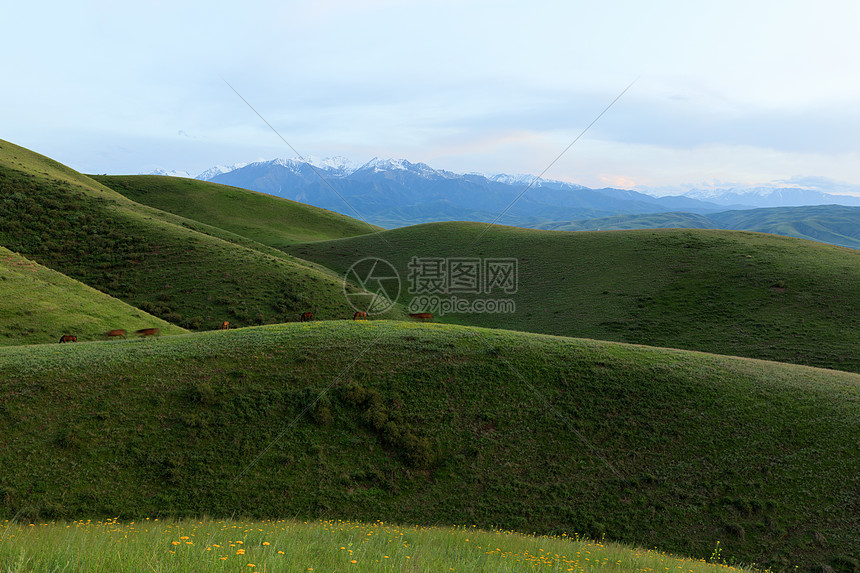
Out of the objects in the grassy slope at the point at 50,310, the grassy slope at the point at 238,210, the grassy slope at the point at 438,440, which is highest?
the grassy slope at the point at 238,210

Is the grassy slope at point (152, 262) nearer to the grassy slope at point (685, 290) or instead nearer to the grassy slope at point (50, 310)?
the grassy slope at point (50, 310)

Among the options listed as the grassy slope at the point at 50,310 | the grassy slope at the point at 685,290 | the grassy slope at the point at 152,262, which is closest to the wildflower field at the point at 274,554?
the grassy slope at the point at 50,310

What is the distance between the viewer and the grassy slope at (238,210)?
101 metres

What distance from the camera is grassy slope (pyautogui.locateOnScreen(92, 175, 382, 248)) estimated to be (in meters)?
101

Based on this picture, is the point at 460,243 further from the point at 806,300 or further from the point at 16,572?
the point at 16,572

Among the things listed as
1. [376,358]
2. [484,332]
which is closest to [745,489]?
[484,332]

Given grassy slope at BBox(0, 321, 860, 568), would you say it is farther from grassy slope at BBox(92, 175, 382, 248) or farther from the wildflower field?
grassy slope at BBox(92, 175, 382, 248)

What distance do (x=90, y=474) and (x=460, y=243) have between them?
72.6 meters

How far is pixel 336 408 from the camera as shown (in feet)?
65.0

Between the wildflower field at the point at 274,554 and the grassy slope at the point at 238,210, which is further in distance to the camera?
the grassy slope at the point at 238,210

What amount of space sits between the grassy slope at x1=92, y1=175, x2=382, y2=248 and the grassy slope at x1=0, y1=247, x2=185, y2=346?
56.1 meters

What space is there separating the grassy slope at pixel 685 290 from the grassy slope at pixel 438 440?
17.7 meters

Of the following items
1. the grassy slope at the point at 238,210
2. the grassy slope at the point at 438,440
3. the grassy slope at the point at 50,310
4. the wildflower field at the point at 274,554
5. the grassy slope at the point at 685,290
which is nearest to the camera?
the wildflower field at the point at 274,554

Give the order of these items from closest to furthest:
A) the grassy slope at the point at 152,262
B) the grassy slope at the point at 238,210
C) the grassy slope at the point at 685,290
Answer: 1. the grassy slope at the point at 685,290
2. the grassy slope at the point at 152,262
3. the grassy slope at the point at 238,210
